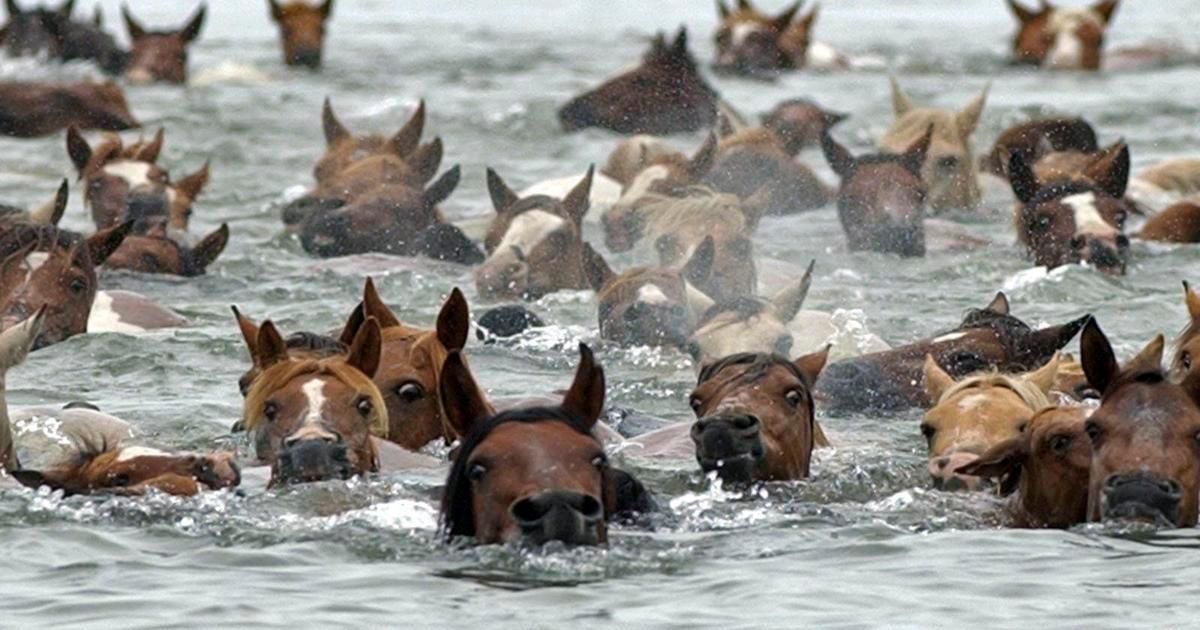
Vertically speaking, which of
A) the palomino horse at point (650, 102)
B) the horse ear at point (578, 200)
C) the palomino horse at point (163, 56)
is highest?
the horse ear at point (578, 200)

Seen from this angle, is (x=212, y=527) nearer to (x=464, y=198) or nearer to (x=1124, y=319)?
(x=1124, y=319)

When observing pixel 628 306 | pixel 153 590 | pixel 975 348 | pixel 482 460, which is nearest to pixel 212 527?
pixel 153 590

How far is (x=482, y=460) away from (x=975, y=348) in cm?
410

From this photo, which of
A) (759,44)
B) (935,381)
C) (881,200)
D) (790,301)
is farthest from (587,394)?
(759,44)

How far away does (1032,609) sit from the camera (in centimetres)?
763

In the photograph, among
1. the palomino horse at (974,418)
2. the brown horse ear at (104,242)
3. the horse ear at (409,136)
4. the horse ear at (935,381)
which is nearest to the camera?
the palomino horse at (974,418)

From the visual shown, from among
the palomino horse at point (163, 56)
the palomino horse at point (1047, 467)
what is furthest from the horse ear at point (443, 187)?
the palomino horse at point (163, 56)

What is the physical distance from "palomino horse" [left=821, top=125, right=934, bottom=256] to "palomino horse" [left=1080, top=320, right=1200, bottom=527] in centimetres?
858

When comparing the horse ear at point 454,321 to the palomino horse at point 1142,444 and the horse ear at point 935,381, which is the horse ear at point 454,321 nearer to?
the horse ear at point 935,381

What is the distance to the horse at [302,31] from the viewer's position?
29641 mm

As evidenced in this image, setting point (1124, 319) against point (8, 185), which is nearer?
point (1124, 319)

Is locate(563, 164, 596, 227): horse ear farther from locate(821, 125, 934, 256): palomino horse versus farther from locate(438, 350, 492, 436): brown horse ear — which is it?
locate(438, 350, 492, 436): brown horse ear

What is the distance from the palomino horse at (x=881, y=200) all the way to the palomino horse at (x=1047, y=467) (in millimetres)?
8127

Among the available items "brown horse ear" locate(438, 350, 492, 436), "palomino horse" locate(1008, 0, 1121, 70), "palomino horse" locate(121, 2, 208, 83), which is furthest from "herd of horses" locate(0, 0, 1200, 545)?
"palomino horse" locate(1008, 0, 1121, 70)
